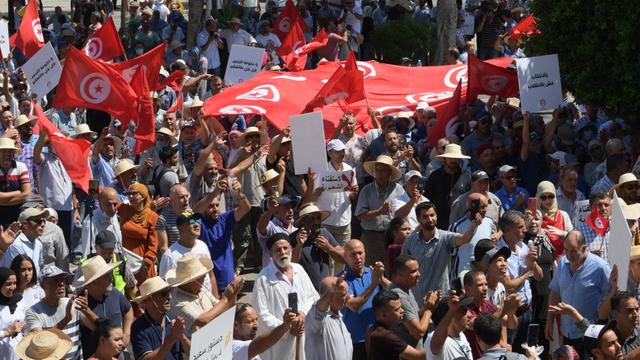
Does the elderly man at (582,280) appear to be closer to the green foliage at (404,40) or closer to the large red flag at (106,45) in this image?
the large red flag at (106,45)

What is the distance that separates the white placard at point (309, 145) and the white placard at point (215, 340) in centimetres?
500

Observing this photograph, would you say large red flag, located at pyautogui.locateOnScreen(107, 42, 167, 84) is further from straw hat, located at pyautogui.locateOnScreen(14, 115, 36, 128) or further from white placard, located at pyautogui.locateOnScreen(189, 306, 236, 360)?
white placard, located at pyautogui.locateOnScreen(189, 306, 236, 360)

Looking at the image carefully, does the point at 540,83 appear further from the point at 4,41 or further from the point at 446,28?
the point at 446,28

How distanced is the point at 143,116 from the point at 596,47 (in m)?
4.81

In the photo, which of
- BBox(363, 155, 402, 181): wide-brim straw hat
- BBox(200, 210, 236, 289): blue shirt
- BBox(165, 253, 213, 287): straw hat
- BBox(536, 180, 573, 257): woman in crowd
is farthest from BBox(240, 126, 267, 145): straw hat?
BBox(165, 253, 213, 287): straw hat

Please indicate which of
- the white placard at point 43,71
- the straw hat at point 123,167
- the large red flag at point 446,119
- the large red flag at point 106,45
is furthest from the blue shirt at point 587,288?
the large red flag at point 106,45

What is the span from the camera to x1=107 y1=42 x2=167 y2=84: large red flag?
1647cm

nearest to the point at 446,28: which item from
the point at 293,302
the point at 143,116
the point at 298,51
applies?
the point at 298,51

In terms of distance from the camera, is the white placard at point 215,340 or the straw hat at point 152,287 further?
the straw hat at point 152,287

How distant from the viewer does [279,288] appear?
405 inches

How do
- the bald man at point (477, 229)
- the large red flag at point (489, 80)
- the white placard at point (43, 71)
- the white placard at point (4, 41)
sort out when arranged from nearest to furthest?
1. the bald man at point (477, 229)
2. the large red flag at point (489, 80)
3. the white placard at point (43, 71)
4. the white placard at point (4, 41)

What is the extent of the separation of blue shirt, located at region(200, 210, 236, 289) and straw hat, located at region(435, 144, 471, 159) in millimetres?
2413

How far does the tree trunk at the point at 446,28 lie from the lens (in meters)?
22.8

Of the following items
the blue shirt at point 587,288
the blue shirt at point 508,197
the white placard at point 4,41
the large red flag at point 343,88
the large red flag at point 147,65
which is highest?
the white placard at point 4,41
